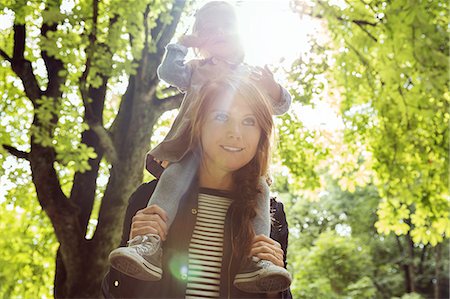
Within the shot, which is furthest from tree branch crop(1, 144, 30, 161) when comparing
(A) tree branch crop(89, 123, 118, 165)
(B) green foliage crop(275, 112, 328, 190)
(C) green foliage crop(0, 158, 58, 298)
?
(B) green foliage crop(275, 112, 328, 190)

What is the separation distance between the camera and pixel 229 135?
1.79 meters

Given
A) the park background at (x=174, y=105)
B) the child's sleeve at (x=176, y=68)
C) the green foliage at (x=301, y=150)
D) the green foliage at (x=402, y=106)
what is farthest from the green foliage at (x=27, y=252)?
the child's sleeve at (x=176, y=68)

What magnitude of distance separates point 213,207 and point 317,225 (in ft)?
71.2

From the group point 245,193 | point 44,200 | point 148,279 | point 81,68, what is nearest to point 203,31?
point 245,193

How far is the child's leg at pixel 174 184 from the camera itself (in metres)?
1.75

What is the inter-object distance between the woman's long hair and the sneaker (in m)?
0.22

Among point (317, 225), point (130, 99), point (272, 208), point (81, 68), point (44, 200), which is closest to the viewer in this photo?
point (272, 208)

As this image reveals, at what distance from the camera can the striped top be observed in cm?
162

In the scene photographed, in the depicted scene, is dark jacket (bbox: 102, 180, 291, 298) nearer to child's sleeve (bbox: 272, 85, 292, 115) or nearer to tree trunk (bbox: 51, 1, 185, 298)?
child's sleeve (bbox: 272, 85, 292, 115)

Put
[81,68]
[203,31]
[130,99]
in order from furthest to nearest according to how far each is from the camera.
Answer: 1. [81,68]
2. [130,99]
3. [203,31]

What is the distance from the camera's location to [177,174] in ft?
6.01

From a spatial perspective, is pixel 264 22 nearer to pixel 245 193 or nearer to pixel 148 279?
pixel 245 193

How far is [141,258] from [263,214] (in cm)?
54

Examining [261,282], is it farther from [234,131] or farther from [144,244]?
[234,131]
